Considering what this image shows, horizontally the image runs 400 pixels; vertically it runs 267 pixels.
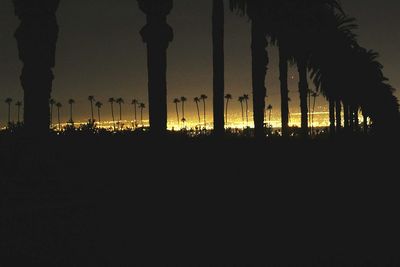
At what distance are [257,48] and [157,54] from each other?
843cm

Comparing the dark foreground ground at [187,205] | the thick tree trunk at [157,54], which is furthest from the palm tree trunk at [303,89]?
the dark foreground ground at [187,205]

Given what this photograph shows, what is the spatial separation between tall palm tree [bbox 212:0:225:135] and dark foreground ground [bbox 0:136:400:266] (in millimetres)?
4452

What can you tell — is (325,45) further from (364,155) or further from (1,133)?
(1,133)

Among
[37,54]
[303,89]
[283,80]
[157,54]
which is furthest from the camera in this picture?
[303,89]

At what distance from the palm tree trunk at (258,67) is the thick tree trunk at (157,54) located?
25.4ft

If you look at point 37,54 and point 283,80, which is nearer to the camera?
point 37,54

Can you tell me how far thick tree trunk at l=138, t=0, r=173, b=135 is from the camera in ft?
58.8

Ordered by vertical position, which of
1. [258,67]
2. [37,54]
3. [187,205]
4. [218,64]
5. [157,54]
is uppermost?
[258,67]

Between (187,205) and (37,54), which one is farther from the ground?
(37,54)

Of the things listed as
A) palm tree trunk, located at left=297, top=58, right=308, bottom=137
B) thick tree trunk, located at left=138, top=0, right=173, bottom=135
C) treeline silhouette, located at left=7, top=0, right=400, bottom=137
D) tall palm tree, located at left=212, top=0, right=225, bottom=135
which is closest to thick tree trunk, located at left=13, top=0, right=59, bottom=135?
treeline silhouette, located at left=7, top=0, right=400, bottom=137

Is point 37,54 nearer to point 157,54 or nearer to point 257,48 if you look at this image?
point 157,54

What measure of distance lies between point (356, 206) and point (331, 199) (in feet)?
2.59

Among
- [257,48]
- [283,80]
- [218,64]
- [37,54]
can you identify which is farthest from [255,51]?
[37,54]

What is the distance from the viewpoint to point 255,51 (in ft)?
84.4
